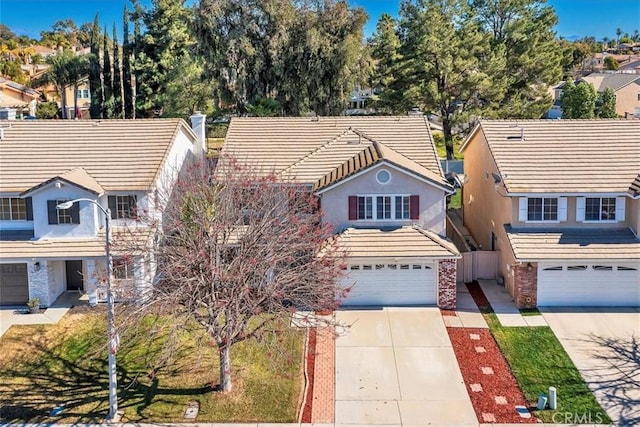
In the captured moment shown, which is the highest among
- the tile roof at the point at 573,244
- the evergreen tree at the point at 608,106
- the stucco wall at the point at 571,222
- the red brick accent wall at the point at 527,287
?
the evergreen tree at the point at 608,106

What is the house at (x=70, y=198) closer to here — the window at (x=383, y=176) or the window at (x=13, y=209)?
the window at (x=13, y=209)

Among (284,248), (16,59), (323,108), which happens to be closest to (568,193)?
(284,248)

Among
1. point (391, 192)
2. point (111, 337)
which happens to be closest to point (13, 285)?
point (111, 337)

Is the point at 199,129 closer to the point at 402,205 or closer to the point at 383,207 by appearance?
the point at 383,207

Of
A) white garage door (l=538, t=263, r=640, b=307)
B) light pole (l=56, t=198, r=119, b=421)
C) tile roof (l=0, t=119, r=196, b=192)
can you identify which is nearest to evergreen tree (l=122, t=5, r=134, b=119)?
tile roof (l=0, t=119, r=196, b=192)

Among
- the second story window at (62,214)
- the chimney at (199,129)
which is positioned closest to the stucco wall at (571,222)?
the chimney at (199,129)

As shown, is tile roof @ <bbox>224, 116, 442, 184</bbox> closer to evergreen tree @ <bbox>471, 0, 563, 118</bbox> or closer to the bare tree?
the bare tree
